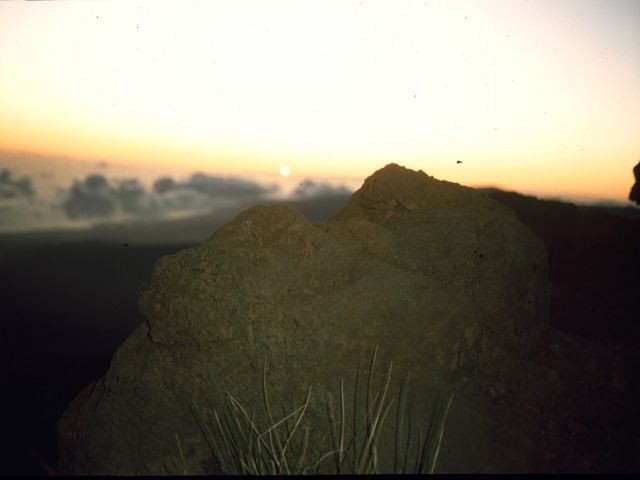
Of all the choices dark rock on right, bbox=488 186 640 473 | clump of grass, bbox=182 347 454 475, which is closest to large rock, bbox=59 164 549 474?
clump of grass, bbox=182 347 454 475

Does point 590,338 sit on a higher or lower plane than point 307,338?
lower

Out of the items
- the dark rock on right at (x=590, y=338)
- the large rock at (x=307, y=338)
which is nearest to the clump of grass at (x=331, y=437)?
the large rock at (x=307, y=338)

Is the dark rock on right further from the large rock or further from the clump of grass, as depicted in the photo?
the clump of grass

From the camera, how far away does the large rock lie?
6.62 ft

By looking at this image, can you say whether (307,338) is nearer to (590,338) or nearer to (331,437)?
(331,437)

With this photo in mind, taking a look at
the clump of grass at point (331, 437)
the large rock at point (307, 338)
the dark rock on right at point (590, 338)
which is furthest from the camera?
the dark rock on right at point (590, 338)

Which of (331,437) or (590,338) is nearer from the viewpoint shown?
(331,437)

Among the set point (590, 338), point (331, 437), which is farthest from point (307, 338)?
point (590, 338)

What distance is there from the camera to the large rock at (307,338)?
2018 mm

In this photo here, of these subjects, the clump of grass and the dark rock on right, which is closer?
the clump of grass

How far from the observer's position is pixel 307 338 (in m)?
2.03

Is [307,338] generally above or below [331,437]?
above

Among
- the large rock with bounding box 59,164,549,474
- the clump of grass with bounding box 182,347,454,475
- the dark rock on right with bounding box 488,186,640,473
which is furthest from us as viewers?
A: the dark rock on right with bounding box 488,186,640,473

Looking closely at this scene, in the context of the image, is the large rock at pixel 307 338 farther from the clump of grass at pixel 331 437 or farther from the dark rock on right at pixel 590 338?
the dark rock on right at pixel 590 338
